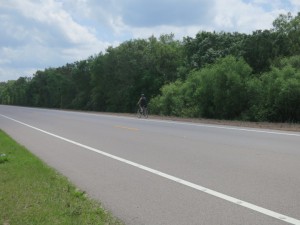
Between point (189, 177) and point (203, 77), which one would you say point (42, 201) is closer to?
point (189, 177)

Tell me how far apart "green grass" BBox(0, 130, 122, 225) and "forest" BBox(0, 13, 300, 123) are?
20876 mm

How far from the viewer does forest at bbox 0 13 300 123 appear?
29828mm

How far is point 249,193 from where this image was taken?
7414 millimetres

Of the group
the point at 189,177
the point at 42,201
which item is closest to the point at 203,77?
the point at 189,177

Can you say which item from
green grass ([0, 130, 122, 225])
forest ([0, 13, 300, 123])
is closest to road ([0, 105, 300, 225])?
green grass ([0, 130, 122, 225])

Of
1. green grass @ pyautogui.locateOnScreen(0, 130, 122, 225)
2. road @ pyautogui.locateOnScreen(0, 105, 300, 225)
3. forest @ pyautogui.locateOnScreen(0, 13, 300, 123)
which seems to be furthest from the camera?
forest @ pyautogui.locateOnScreen(0, 13, 300, 123)

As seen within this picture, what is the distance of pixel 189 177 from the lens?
8.96m

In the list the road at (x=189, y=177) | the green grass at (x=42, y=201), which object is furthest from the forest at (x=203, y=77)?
the green grass at (x=42, y=201)

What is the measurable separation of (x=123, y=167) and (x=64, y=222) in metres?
4.71

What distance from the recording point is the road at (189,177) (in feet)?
20.9

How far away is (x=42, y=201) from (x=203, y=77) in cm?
2862

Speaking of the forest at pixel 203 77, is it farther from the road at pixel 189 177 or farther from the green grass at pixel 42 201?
the green grass at pixel 42 201

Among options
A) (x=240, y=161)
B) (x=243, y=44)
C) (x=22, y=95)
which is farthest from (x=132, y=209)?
(x=22, y=95)

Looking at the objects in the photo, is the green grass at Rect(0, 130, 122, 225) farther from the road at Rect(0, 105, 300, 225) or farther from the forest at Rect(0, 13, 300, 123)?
the forest at Rect(0, 13, 300, 123)
